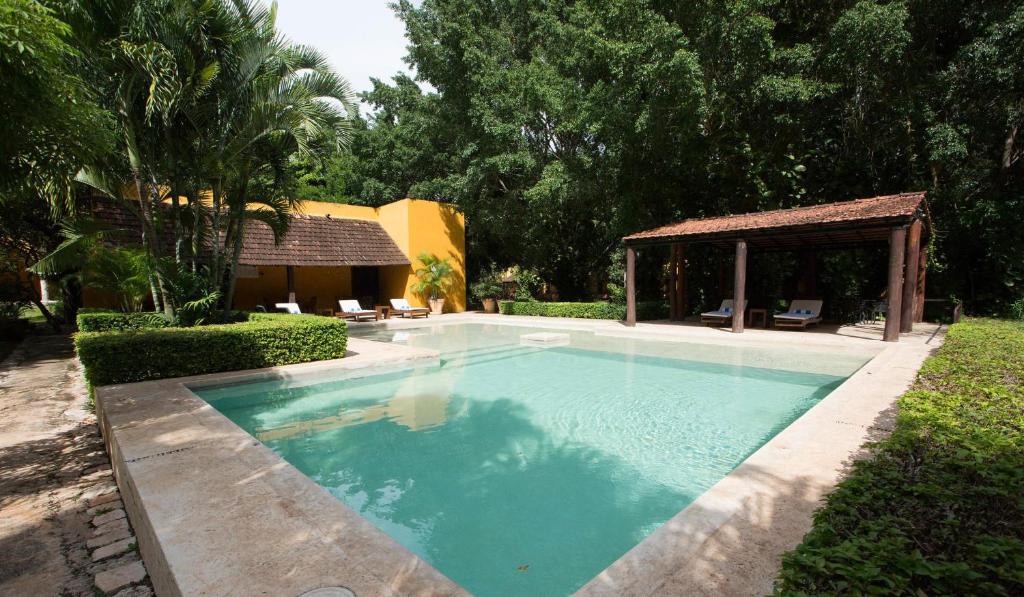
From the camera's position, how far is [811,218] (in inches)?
464

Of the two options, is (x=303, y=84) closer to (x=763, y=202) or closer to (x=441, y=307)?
(x=441, y=307)

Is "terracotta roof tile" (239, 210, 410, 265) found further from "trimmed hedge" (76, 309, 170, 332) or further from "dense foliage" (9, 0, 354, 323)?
"trimmed hedge" (76, 309, 170, 332)

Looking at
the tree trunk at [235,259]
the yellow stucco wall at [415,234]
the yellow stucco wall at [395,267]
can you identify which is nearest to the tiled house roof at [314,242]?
the yellow stucco wall at [415,234]

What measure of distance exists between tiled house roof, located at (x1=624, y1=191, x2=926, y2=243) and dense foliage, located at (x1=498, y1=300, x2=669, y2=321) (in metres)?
3.30

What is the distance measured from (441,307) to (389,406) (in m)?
14.1

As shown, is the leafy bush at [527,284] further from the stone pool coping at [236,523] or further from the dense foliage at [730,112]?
the stone pool coping at [236,523]

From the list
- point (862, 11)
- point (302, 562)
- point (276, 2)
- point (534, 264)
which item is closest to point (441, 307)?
point (534, 264)

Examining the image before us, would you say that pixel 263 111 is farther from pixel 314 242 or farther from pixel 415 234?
pixel 415 234

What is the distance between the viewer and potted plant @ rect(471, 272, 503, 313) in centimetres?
2192

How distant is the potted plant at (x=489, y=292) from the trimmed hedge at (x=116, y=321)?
13.8 meters

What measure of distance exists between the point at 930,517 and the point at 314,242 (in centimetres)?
1865

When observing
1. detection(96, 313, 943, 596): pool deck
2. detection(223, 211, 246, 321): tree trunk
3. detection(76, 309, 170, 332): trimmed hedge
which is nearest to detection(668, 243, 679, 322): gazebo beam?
detection(96, 313, 943, 596): pool deck

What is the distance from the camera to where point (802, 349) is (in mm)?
10672

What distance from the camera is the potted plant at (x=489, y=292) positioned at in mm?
21922
